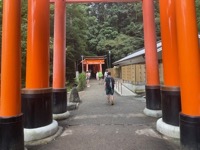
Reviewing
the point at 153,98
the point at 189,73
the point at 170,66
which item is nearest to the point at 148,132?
the point at 170,66

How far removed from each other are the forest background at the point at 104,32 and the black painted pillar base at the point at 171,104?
2258 cm

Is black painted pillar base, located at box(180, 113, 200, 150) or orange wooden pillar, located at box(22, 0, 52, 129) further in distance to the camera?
orange wooden pillar, located at box(22, 0, 52, 129)

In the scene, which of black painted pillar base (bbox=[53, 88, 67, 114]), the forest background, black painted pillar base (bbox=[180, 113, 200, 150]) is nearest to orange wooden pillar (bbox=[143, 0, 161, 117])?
black painted pillar base (bbox=[53, 88, 67, 114])

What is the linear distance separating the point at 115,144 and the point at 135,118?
297 cm

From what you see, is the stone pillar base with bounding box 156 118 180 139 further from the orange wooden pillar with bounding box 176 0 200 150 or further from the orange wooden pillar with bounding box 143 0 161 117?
the orange wooden pillar with bounding box 143 0 161 117

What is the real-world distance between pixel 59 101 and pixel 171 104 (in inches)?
165

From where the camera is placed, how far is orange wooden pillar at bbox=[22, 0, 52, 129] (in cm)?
568

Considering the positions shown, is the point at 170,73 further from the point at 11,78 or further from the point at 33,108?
the point at 11,78

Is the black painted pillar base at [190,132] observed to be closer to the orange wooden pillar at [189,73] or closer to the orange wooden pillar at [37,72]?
the orange wooden pillar at [189,73]

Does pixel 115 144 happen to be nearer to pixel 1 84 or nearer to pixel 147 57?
pixel 1 84

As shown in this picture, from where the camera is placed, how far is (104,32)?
138ft

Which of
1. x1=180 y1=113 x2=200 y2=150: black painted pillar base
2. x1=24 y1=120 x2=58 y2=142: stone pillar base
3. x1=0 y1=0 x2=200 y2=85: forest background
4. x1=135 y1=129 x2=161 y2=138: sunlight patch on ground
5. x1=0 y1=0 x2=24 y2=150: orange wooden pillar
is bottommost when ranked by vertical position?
x1=135 y1=129 x2=161 y2=138: sunlight patch on ground

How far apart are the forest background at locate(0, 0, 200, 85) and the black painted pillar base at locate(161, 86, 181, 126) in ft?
74.1

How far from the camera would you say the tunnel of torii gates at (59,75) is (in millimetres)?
4250
